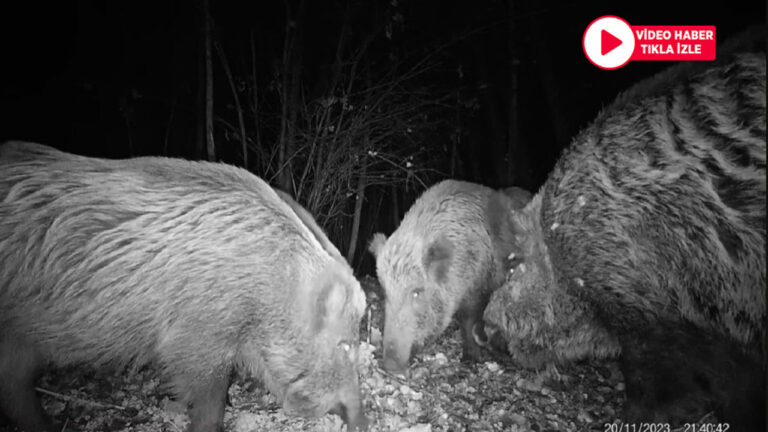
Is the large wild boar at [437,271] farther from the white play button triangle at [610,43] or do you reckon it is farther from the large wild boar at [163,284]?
the white play button triangle at [610,43]

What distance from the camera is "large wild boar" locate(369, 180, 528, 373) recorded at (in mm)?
4129

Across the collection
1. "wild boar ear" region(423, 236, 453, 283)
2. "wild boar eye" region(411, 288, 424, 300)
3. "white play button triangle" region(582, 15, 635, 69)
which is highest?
"white play button triangle" region(582, 15, 635, 69)

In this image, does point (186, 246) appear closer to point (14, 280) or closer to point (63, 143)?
point (14, 280)

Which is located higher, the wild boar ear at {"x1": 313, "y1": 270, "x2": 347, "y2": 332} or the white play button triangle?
the white play button triangle

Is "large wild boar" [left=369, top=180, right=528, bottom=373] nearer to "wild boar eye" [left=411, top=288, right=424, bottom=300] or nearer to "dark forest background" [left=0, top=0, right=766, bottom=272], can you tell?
"wild boar eye" [left=411, top=288, right=424, bottom=300]

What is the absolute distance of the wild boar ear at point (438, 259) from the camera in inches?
167

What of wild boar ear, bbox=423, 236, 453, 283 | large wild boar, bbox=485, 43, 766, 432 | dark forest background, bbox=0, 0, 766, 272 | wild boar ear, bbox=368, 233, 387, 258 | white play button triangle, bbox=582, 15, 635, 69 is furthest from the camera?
dark forest background, bbox=0, 0, 766, 272

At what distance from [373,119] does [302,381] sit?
13.0 feet

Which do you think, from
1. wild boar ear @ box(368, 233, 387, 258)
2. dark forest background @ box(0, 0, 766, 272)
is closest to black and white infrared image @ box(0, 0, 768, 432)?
wild boar ear @ box(368, 233, 387, 258)

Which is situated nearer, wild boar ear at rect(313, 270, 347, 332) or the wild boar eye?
wild boar ear at rect(313, 270, 347, 332)

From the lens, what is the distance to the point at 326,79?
6.38 metres

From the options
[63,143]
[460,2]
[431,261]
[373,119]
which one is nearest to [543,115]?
[460,2]

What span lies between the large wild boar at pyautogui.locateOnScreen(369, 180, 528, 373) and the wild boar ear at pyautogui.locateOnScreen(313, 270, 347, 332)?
61.7 inches

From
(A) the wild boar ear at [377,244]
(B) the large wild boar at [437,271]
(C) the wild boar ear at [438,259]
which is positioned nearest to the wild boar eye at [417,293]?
(B) the large wild boar at [437,271]
